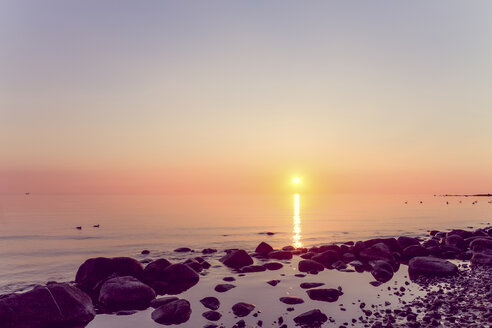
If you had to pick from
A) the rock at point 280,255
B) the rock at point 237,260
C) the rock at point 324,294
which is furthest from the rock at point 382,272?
the rock at point 237,260

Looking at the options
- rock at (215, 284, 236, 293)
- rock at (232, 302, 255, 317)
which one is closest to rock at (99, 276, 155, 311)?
Answer: rock at (215, 284, 236, 293)

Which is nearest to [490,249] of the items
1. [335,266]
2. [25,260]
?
[335,266]

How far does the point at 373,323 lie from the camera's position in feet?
35.8

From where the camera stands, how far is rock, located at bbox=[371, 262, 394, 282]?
1767cm

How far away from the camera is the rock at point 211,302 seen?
44.3ft

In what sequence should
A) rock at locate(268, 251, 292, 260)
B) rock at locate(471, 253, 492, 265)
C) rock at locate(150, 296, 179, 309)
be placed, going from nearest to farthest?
rock at locate(150, 296, 179, 309) → rock at locate(471, 253, 492, 265) → rock at locate(268, 251, 292, 260)

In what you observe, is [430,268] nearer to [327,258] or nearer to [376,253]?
[376,253]

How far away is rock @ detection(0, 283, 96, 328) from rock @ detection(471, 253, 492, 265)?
22.2 m

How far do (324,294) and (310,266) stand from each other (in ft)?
19.4

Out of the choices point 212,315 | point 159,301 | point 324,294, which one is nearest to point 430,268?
point 324,294

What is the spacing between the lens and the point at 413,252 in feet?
78.2

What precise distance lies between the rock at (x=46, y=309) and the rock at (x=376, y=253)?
17.3 m

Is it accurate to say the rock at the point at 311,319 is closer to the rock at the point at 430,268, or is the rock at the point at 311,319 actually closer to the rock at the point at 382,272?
the rock at the point at 382,272

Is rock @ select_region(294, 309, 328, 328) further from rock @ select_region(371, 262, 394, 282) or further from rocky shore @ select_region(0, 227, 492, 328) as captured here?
rock @ select_region(371, 262, 394, 282)
